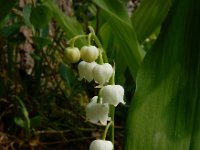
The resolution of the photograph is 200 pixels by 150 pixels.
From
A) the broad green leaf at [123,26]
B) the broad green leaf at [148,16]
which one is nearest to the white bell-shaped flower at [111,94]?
the broad green leaf at [123,26]

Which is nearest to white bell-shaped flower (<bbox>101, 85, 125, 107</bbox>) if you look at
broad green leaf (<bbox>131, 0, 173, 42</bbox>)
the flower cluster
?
the flower cluster

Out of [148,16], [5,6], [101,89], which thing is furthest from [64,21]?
[101,89]

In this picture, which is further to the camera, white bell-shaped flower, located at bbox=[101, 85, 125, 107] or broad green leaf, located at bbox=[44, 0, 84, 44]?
broad green leaf, located at bbox=[44, 0, 84, 44]

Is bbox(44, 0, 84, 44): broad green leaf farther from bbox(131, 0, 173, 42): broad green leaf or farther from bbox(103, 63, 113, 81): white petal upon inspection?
bbox(103, 63, 113, 81): white petal

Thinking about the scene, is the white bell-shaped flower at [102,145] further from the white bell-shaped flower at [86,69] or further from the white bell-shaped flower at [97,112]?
the white bell-shaped flower at [86,69]

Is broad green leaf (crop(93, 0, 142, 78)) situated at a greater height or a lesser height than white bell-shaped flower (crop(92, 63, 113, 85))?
greater

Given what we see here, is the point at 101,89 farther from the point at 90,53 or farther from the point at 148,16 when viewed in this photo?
the point at 148,16

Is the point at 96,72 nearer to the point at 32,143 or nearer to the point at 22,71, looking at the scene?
the point at 32,143
